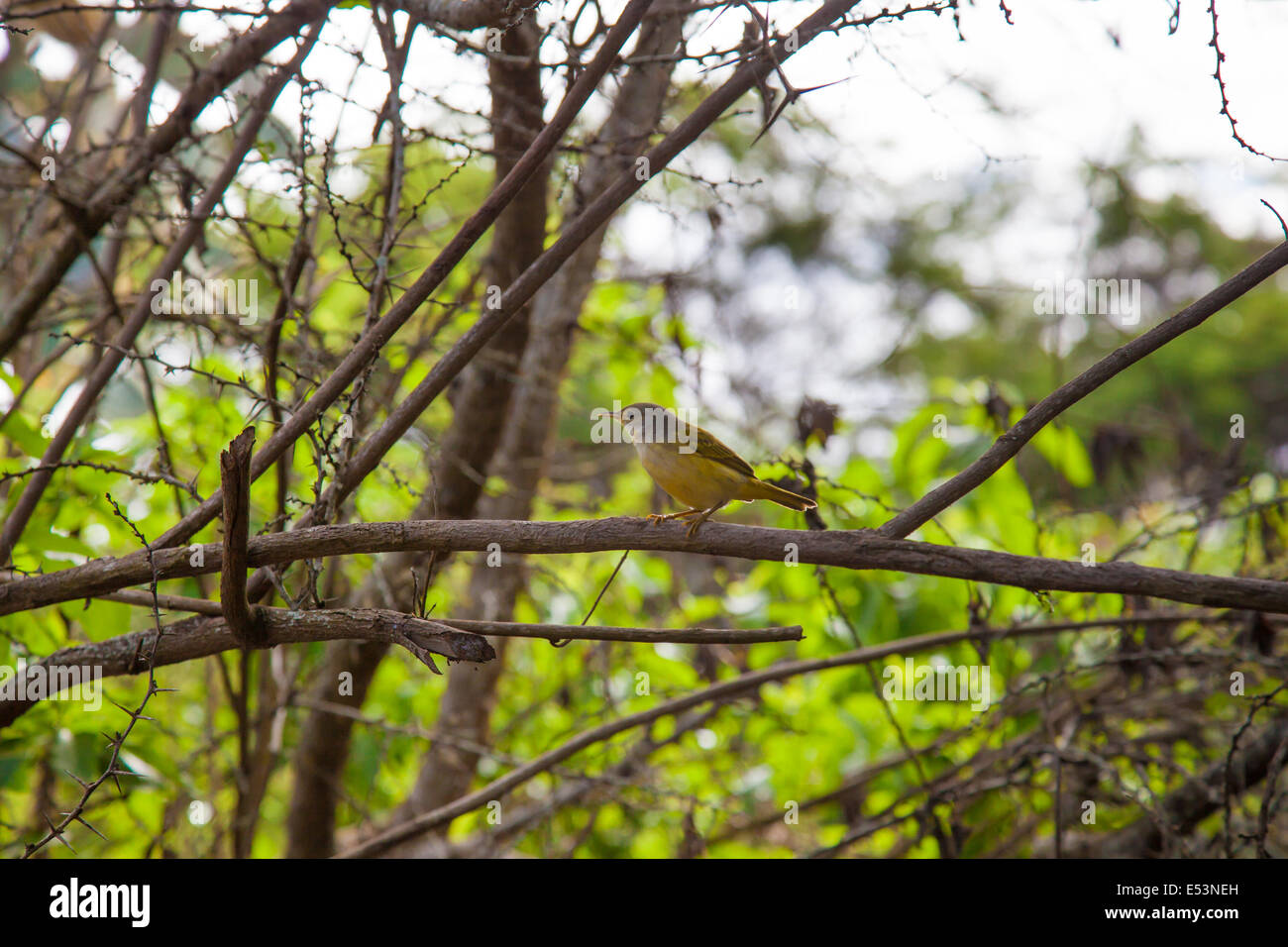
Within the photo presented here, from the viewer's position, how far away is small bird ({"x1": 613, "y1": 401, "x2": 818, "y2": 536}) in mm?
3359

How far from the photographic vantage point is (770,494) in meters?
3.37

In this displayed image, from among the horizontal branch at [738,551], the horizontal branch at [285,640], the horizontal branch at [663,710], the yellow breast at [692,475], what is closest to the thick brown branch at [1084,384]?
the horizontal branch at [738,551]

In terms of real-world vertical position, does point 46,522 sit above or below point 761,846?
above

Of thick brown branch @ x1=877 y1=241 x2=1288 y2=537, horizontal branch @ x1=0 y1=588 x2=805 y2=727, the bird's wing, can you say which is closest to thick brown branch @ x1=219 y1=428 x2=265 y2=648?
horizontal branch @ x1=0 y1=588 x2=805 y2=727

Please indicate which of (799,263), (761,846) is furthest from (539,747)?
(799,263)

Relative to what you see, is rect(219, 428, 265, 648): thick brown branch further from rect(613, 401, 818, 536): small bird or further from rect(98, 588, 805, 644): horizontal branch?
rect(613, 401, 818, 536): small bird

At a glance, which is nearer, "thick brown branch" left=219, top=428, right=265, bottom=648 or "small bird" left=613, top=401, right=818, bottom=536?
"thick brown branch" left=219, top=428, right=265, bottom=648

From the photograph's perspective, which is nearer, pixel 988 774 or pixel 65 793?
pixel 988 774

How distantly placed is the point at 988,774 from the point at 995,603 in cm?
81

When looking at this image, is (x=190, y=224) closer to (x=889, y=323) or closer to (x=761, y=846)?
(x=761, y=846)

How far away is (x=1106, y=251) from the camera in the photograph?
11.3m

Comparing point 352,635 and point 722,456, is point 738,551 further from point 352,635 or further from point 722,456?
point 722,456

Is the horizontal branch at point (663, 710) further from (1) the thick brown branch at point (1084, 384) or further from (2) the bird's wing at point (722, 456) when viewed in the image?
(1) the thick brown branch at point (1084, 384)

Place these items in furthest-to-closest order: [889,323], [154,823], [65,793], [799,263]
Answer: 1. [799,263]
2. [889,323]
3. [65,793]
4. [154,823]
